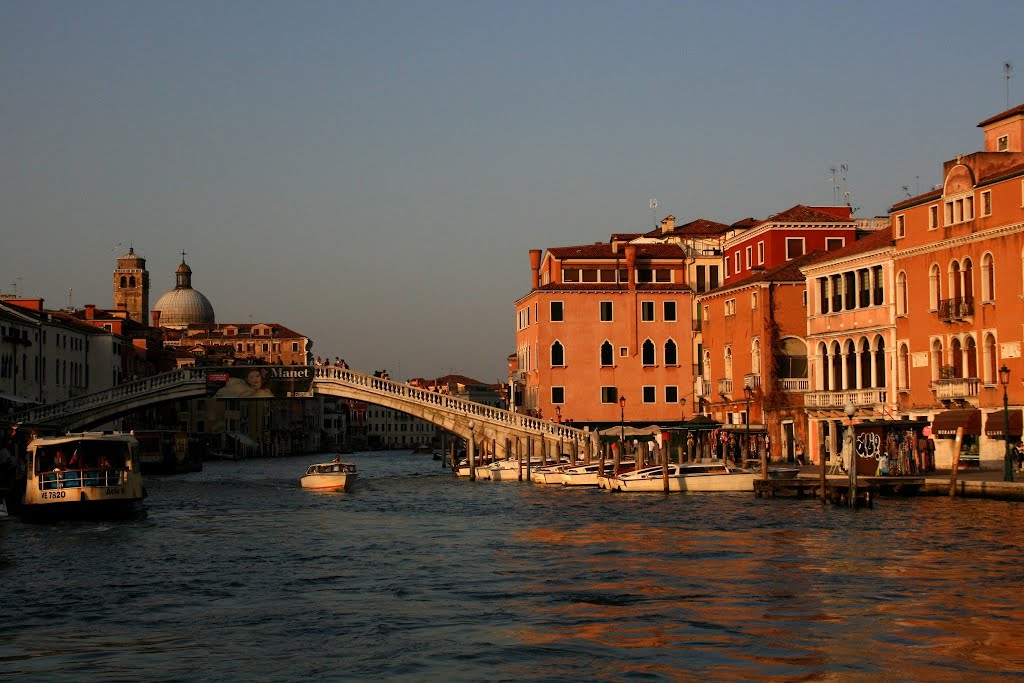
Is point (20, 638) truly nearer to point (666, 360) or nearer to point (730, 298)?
point (730, 298)

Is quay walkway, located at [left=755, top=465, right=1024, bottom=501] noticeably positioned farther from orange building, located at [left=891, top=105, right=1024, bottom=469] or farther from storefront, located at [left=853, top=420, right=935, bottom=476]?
orange building, located at [left=891, top=105, right=1024, bottom=469]

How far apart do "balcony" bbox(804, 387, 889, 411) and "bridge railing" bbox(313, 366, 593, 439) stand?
1161 cm

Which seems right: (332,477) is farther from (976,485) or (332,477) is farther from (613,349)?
(976,485)

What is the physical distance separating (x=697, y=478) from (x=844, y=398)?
7.42 meters

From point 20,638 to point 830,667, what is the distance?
31.3 feet

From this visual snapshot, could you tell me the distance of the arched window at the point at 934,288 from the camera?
4072 centimetres

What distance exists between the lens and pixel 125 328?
9300cm

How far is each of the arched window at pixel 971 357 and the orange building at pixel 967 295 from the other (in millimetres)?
27

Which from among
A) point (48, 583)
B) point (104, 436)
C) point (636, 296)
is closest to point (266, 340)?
point (636, 296)

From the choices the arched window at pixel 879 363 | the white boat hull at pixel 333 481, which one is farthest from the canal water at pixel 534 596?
the white boat hull at pixel 333 481

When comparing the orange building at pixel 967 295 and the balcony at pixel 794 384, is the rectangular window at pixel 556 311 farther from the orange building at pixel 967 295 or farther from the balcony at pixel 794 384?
the orange building at pixel 967 295

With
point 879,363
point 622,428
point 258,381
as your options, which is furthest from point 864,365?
point 258,381

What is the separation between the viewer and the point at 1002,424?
3650 cm

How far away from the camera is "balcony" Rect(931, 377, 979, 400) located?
38500 millimetres
